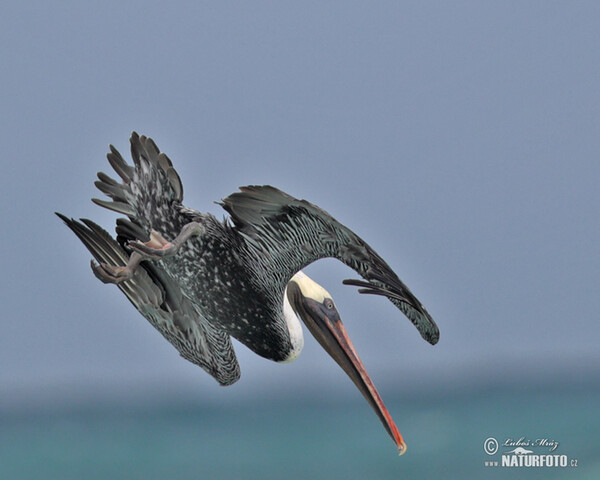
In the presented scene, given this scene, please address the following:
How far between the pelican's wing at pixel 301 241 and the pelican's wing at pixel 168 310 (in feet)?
4.02

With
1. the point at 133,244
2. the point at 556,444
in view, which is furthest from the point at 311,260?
the point at 556,444

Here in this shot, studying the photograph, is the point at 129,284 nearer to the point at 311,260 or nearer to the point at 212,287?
the point at 212,287

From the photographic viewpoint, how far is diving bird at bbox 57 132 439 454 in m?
7.05

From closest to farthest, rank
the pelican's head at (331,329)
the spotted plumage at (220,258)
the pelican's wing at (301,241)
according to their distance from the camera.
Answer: the pelican's wing at (301,241) → the spotted plumage at (220,258) → the pelican's head at (331,329)

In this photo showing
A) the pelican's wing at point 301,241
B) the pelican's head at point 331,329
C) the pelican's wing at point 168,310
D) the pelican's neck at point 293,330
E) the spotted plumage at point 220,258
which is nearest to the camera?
the pelican's wing at point 301,241

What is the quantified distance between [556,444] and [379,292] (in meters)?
5.27

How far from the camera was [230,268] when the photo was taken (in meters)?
7.52

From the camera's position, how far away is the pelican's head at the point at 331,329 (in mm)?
8102

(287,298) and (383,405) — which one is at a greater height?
(287,298)

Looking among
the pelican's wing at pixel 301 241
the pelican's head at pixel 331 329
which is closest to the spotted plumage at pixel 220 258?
the pelican's wing at pixel 301 241

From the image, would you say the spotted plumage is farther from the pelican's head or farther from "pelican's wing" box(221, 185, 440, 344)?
the pelican's head

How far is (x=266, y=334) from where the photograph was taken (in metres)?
7.84

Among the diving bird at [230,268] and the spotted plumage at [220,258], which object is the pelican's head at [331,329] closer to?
Answer: the diving bird at [230,268]

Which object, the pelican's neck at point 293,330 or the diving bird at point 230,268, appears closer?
the diving bird at point 230,268
